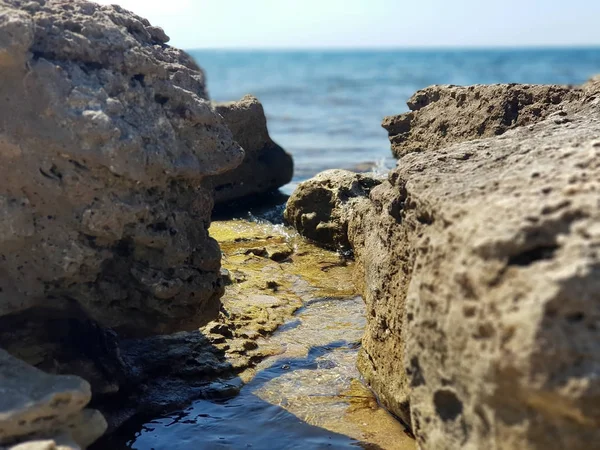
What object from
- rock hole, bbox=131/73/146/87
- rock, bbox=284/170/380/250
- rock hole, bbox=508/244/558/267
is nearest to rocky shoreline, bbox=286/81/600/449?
rock hole, bbox=508/244/558/267

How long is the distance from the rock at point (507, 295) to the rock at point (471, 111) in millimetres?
1168

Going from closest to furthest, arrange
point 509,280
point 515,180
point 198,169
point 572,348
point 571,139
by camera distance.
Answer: point 572,348 < point 509,280 < point 515,180 < point 571,139 < point 198,169

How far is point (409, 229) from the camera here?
342 centimetres

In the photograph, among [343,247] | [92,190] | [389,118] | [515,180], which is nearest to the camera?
[515,180]

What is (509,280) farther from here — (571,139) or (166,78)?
(166,78)

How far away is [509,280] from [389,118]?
12.4ft

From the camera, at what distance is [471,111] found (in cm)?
492

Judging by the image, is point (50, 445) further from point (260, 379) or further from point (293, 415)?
point (260, 379)

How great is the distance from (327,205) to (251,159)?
193 centimetres

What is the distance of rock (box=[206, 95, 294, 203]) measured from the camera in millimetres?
8586

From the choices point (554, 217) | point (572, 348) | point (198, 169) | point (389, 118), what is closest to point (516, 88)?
point (389, 118)

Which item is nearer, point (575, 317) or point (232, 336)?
point (575, 317)

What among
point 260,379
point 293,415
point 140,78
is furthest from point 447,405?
point 140,78

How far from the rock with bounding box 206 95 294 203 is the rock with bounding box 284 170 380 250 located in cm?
116
